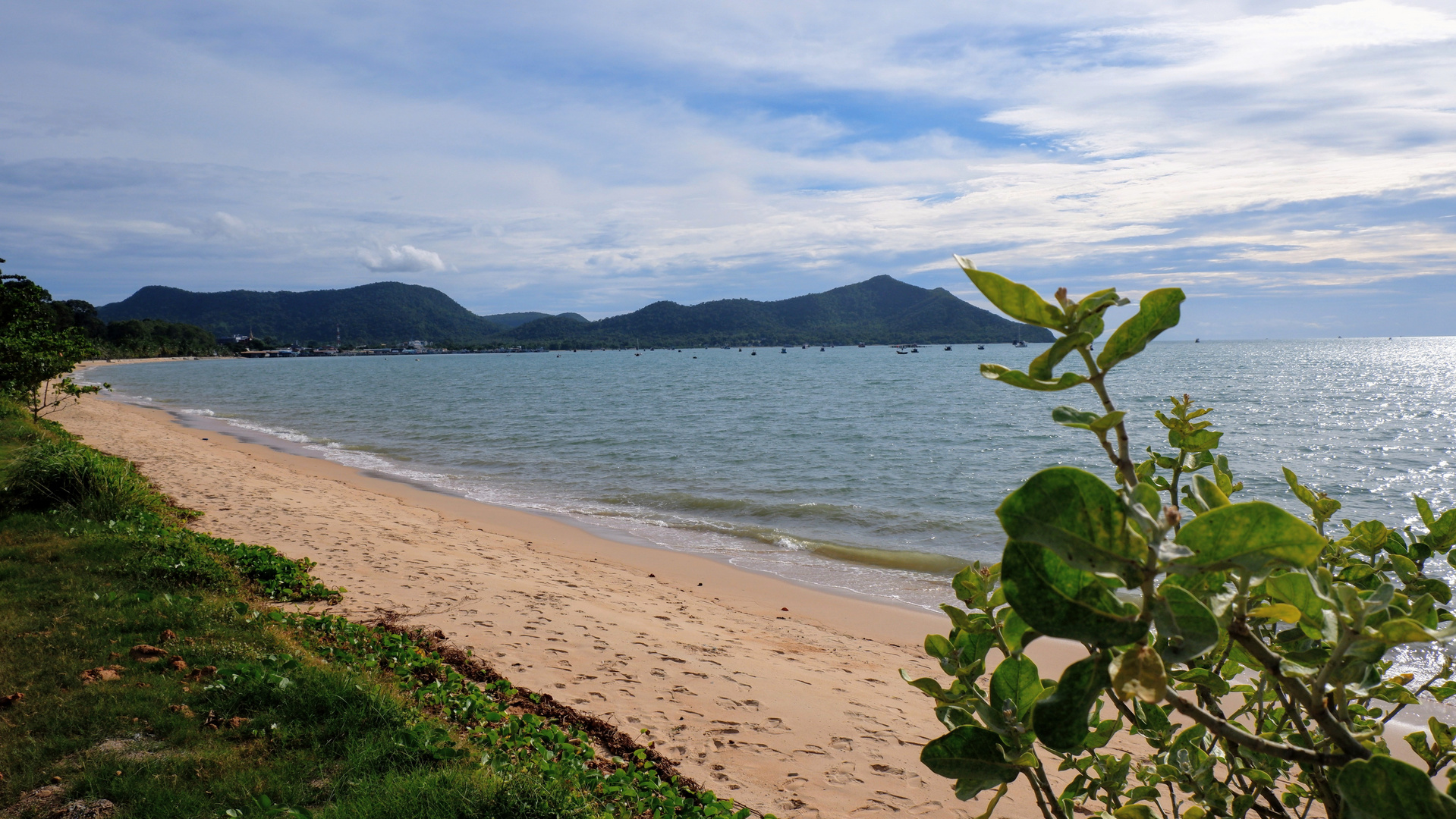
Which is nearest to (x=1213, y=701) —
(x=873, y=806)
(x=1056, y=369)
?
(x=1056, y=369)

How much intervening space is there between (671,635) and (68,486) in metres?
7.18

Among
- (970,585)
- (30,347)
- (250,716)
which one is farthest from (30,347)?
(970,585)

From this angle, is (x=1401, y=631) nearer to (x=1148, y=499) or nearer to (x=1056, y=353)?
(x=1148, y=499)

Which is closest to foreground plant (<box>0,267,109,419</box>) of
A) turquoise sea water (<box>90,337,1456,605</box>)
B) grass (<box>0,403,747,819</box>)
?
turquoise sea water (<box>90,337,1456,605</box>)

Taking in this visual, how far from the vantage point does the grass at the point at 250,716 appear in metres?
3.73

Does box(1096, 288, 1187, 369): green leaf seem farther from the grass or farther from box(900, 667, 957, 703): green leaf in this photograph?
the grass

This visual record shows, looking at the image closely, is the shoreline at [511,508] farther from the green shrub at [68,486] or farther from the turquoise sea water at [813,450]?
the green shrub at [68,486]

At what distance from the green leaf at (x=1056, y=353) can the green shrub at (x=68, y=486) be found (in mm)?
10361

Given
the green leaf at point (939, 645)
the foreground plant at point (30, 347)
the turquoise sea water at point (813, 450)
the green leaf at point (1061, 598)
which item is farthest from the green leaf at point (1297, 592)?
the foreground plant at point (30, 347)

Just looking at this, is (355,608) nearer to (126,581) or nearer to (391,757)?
(126,581)

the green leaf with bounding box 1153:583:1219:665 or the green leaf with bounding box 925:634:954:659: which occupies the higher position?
the green leaf with bounding box 1153:583:1219:665

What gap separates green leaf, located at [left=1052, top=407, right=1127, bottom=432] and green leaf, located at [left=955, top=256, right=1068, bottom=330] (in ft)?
0.37

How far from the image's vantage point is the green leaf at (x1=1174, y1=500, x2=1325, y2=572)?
0.73 metres

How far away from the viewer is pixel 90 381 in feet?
187
